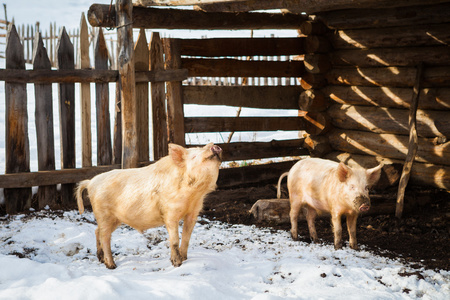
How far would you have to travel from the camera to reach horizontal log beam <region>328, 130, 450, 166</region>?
7.64m

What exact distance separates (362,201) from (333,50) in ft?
16.8

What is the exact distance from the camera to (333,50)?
9289 millimetres

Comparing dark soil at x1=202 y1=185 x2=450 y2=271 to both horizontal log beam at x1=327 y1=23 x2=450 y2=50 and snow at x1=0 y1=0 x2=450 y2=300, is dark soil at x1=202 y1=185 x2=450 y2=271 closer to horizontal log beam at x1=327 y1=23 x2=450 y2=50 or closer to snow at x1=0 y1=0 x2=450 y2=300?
snow at x1=0 y1=0 x2=450 y2=300

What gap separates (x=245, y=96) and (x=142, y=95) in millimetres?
2097

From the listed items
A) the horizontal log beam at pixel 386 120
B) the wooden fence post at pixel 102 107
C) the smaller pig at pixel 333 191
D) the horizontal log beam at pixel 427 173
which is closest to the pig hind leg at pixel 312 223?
the smaller pig at pixel 333 191

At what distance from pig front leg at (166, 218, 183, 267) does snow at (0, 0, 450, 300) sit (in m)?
0.07

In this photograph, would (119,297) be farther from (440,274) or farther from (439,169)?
(439,169)

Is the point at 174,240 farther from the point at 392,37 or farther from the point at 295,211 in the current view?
the point at 392,37

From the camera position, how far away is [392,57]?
26.7 ft

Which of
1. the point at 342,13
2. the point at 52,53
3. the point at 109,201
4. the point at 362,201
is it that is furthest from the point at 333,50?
the point at 52,53

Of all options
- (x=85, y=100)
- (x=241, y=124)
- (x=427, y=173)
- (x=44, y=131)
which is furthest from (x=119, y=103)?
(x=427, y=173)

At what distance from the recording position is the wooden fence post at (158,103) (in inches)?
304

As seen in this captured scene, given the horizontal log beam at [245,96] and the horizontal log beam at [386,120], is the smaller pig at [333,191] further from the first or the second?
the horizontal log beam at [245,96]

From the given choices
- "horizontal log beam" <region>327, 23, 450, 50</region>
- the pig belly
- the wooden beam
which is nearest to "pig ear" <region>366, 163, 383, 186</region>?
the pig belly
